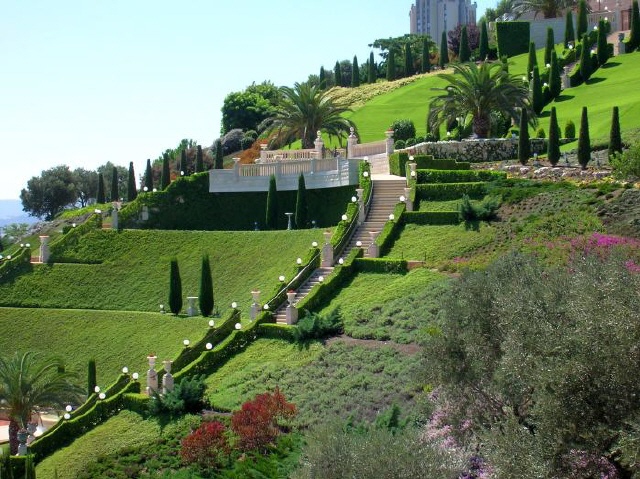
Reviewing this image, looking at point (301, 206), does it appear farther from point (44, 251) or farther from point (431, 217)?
point (44, 251)

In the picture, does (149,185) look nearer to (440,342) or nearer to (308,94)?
(308,94)

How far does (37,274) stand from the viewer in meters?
57.2

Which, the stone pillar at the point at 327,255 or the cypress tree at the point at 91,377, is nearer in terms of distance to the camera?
the cypress tree at the point at 91,377

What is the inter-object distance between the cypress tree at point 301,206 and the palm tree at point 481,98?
24.7ft

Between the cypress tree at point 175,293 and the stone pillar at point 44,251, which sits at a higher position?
the stone pillar at point 44,251

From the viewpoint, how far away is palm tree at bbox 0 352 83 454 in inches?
1663

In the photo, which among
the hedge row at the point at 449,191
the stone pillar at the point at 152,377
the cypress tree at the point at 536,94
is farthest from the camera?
the cypress tree at the point at 536,94

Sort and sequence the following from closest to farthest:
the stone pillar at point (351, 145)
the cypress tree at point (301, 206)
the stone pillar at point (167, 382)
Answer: the stone pillar at point (167, 382), the cypress tree at point (301, 206), the stone pillar at point (351, 145)

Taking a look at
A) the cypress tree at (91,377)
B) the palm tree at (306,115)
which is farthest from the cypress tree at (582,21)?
the cypress tree at (91,377)

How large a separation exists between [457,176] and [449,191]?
5.06ft

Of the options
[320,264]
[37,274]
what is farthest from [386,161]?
[37,274]

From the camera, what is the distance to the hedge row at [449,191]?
2010 inches

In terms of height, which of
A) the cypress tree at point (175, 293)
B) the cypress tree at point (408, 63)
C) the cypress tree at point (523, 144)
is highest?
the cypress tree at point (408, 63)

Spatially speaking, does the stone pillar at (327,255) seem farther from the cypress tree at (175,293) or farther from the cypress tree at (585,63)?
the cypress tree at (585,63)
